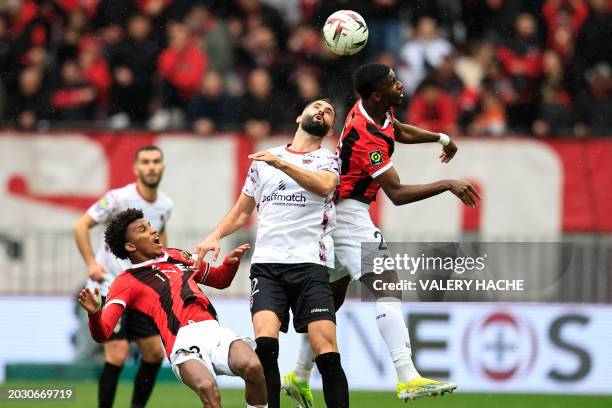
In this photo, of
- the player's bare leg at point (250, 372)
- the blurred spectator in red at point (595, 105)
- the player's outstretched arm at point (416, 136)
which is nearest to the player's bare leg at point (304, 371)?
the player's outstretched arm at point (416, 136)

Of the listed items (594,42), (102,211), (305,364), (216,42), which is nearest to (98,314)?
(305,364)

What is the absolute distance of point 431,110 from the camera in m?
15.7

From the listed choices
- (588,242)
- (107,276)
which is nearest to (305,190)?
(107,276)

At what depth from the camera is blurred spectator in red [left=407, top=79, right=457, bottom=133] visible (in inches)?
614

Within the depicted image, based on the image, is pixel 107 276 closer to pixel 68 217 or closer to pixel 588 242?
pixel 68 217

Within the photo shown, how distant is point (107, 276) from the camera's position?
11086mm

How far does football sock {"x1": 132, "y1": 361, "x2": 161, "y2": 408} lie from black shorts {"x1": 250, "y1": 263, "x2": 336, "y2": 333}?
74.1 inches

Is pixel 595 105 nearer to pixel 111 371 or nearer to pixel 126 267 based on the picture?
pixel 126 267

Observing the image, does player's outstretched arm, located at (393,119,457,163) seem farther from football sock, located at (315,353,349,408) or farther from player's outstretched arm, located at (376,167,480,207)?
football sock, located at (315,353,349,408)

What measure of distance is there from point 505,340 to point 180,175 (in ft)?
15.0

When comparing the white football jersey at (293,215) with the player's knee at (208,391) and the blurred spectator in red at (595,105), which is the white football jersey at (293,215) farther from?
the blurred spectator in red at (595,105)

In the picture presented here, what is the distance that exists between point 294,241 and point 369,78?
4.45 ft

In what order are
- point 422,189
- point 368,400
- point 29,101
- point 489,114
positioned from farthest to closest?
point 29,101 → point 489,114 → point 368,400 → point 422,189

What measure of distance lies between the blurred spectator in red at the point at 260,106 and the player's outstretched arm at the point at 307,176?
21.4 ft
